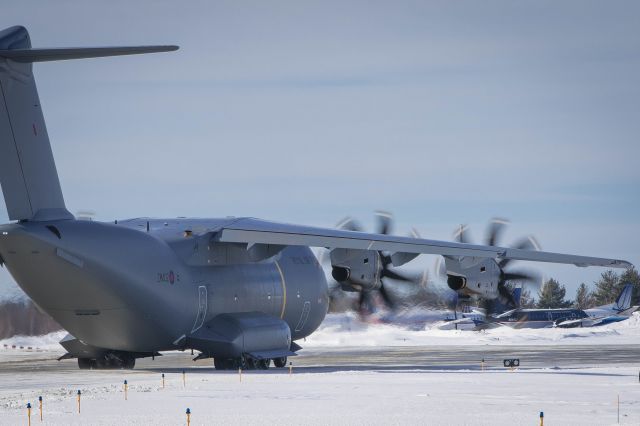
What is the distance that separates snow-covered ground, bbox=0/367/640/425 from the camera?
752 inches

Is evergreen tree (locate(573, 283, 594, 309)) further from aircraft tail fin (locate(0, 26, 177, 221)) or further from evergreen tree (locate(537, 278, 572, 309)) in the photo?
aircraft tail fin (locate(0, 26, 177, 221))

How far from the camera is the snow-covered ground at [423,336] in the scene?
51.2 m

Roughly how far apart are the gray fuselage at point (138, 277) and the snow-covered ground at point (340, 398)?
168cm

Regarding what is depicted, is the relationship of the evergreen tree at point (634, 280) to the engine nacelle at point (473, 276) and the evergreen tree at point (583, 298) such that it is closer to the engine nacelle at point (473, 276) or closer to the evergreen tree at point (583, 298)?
the evergreen tree at point (583, 298)

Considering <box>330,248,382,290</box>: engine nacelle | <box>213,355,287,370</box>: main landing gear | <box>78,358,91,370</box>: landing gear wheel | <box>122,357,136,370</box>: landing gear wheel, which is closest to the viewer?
<box>213,355,287,370</box>: main landing gear

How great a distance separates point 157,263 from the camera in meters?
31.0

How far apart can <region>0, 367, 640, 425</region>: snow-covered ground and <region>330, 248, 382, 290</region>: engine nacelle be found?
458 cm

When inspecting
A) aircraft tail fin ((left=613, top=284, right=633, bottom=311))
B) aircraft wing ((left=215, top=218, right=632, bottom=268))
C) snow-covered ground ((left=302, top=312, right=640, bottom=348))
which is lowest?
snow-covered ground ((left=302, top=312, right=640, bottom=348))

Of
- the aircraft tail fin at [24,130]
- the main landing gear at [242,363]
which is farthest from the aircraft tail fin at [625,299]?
the aircraft tail fin at [24,130]

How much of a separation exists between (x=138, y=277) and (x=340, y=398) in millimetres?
9566

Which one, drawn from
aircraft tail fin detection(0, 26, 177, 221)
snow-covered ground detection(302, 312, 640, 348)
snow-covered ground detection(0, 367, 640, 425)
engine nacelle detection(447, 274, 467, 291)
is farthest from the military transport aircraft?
snow-covered ground detection(302, 312, 640, 348)

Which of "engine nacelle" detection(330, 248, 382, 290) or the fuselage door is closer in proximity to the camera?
the fuselage door

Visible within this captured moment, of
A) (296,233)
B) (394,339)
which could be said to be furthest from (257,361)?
(394,339)

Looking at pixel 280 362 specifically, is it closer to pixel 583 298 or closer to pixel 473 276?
pixel 473 276
